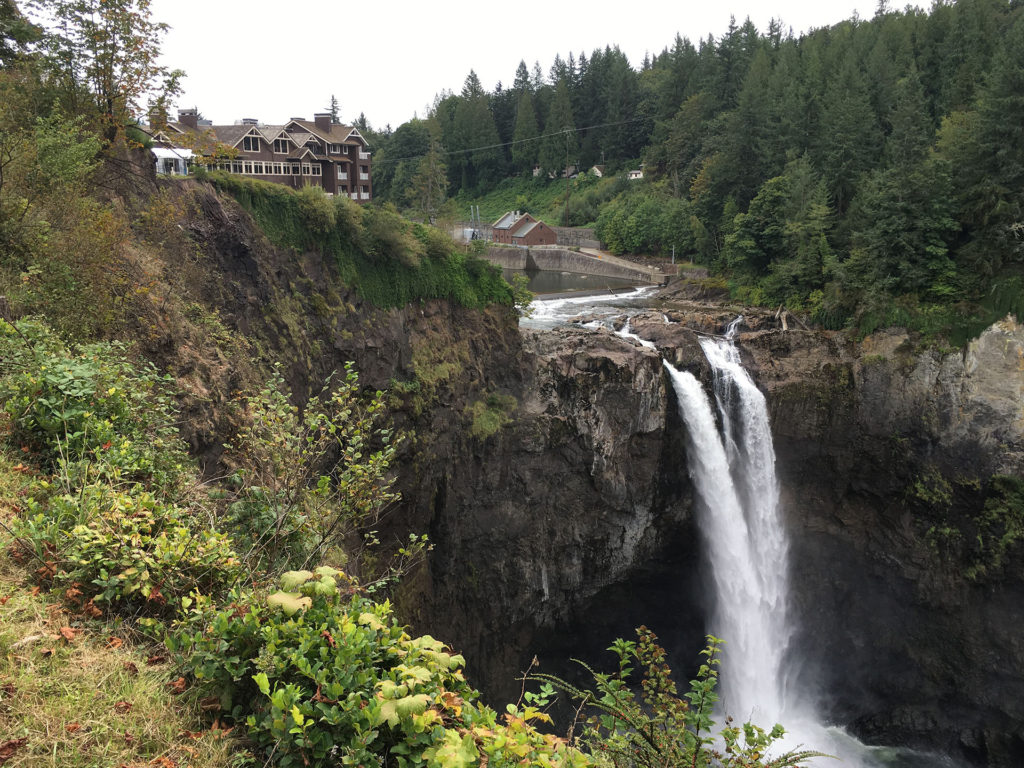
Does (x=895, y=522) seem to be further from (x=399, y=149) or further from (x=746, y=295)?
(x=399, y=149)

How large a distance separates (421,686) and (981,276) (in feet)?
101

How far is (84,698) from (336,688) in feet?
5.65

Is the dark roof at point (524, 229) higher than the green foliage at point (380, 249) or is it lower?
higher

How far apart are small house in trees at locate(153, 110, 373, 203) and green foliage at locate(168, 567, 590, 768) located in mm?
24744

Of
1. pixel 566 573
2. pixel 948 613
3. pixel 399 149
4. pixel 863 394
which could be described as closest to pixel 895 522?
pixel 948 613

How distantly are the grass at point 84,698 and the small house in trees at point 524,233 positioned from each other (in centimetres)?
5982

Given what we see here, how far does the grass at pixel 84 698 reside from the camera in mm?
3857

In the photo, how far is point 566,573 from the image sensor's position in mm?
23781

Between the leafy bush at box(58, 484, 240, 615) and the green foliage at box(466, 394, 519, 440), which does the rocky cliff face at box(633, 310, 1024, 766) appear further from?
the leafy bush at box(58, 484, 240, 615)

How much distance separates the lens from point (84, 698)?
13.7 feet

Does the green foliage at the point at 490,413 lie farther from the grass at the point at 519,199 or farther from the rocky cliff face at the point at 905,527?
the grass at the point at 519,199

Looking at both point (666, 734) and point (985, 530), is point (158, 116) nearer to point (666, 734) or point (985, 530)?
point (666, 734)

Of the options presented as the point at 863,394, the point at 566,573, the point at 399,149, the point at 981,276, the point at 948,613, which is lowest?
the point at 948,613

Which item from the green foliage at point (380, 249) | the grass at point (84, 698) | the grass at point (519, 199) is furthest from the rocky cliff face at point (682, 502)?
the grass at point (519, 199)
